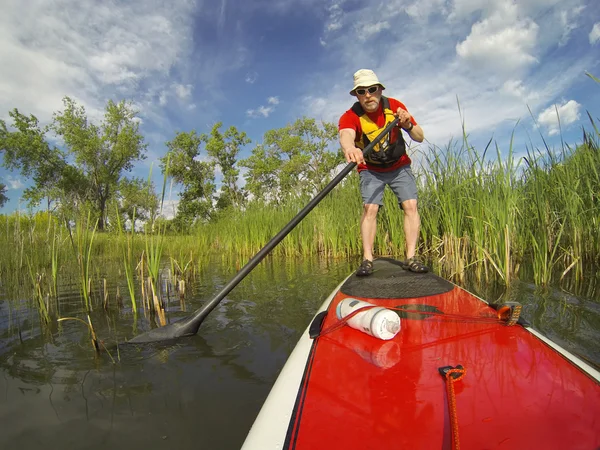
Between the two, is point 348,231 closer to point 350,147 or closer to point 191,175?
point 350,147

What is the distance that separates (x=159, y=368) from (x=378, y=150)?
2.98 meters

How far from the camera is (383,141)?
3635 millimetres

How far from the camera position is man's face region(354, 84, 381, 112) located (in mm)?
3482

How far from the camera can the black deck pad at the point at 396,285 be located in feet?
8.46

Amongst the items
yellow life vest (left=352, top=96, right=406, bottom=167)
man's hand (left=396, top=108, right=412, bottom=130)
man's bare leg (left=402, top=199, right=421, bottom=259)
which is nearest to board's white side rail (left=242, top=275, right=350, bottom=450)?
man's bare leg (left=402, top=199, right=421, bottom=259)

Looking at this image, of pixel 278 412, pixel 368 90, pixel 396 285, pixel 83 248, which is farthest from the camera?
pixel 368 90

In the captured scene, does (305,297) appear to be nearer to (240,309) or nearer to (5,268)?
(240,309)

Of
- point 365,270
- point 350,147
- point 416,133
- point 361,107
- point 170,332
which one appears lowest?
point 170,332

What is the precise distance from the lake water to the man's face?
2316 mm

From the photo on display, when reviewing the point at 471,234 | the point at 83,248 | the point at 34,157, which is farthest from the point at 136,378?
the point at 34,157

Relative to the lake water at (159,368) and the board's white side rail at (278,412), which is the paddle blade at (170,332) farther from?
the board's white side rail at (278,412)

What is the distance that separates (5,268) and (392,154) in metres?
5.03

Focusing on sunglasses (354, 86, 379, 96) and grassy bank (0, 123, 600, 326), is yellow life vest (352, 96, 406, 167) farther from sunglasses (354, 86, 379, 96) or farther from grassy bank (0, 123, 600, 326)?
grassy bank (0, 123, 600, 326)

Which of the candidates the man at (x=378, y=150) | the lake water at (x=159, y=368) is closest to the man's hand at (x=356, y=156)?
the man at (x=378, y=150)
